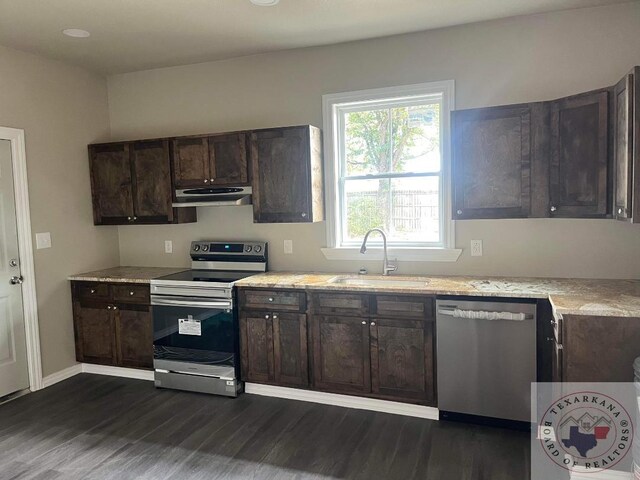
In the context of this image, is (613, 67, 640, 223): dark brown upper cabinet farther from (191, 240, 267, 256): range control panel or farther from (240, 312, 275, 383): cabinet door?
(191, 240, 267, 256): range control panel

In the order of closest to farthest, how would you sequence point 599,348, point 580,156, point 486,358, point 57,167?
point 599,348 < point 580,156 < point 486,358 < point 57,167

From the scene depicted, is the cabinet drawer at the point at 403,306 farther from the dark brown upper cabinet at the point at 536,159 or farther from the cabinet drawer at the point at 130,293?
the cabinet drawer at the point at 130,293

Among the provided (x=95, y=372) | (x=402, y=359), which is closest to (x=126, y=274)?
(x=95, y=372)

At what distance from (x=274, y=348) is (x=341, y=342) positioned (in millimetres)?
522

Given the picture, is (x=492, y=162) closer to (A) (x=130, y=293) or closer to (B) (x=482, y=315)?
(B) (x=482, y=315)

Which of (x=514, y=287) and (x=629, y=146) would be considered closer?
(x=629, y=146)

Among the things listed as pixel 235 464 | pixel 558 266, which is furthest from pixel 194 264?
pixel 558 266

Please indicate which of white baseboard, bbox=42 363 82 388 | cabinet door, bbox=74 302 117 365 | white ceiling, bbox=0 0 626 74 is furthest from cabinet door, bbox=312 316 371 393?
white baseboard, bbox=42 363 82 388

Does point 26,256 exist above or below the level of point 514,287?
above

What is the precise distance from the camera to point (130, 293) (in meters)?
3.89

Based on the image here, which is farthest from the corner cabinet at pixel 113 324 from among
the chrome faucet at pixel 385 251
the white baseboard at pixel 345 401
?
the chrome faucet at pixel 385 251

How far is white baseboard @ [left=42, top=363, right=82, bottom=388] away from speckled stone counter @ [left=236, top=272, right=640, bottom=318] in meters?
1.88

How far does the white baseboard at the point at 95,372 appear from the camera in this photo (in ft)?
13.0

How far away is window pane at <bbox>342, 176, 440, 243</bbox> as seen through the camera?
3.65m
